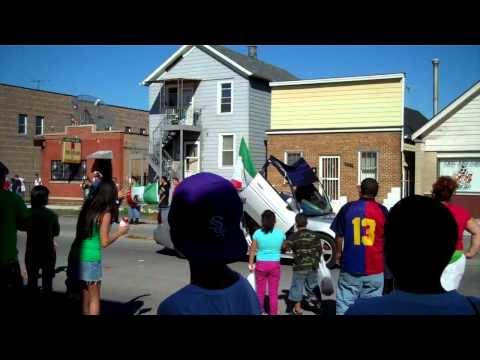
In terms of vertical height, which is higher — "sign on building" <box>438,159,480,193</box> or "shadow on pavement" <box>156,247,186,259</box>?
"sign on building" <box>438,159,480,193</box>

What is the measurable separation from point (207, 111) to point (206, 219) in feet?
83.9

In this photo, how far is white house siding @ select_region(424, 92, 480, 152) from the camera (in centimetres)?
1938

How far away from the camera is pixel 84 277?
466 cm

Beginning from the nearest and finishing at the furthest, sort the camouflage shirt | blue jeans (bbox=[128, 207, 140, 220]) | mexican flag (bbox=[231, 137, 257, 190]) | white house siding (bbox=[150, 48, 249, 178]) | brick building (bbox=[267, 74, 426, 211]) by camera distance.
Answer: the camouflage shirt → mexican flag (bbox=[231, 137, 257, 190]) → blue jeans (bbox=[128, 207, 140, 220]) → brick building (bbox=[267, 74, 426, 211]) → white house siding (bbox=[150, 48, 249, 178])

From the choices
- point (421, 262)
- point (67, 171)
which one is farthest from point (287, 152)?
point (421, 262)

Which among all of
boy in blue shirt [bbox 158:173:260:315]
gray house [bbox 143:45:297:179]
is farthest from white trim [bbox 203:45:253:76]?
boy in blue shirt [bbox 158:173:260:315]

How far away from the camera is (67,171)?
3206 centimetres

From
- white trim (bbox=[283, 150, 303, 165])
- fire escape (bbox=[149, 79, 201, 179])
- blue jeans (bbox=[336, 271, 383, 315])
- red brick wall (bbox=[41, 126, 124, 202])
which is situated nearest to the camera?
blue jeans (bbox=[336, 271, 383, 315])

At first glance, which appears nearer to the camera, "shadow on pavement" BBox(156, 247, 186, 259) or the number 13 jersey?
the number 13 jersey

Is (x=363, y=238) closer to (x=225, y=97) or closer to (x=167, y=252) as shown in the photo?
(x=167, y=252)

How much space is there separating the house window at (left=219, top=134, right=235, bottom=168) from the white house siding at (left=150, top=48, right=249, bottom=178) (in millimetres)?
232

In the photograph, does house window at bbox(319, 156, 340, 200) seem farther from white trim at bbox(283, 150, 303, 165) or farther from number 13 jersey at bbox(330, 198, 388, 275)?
number 13 jersey at bbox(330, 198, 388, 275)
